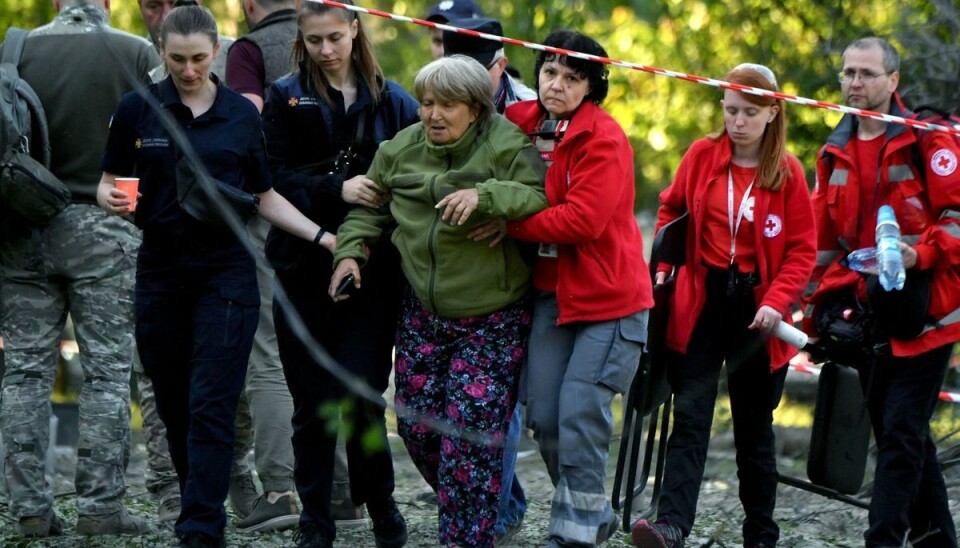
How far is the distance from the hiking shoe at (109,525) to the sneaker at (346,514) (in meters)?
0.79

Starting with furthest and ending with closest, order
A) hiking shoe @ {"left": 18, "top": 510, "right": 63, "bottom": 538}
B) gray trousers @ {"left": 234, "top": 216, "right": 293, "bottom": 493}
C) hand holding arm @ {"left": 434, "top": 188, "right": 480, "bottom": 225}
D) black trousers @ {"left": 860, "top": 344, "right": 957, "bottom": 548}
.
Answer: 1. gray trousers @ {"left": 234, "top": 216, "right": 293, "bottom": 493}
2. hiking shoe @ {"left": 18, "top": 510, "right": 63, "bottom": 538}
3. black trousers @ {"left": 860, "top": 344, "right": 957, "bottom": 548}
4. hand holding arm @ {"left": 434, "top": 188, "right": 480, "bottom": 225}

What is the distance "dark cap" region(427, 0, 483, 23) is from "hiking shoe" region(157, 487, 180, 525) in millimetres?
2356

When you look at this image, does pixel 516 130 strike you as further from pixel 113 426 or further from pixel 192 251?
pixel 113 426

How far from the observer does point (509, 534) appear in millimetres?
6660

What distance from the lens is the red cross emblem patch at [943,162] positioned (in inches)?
230

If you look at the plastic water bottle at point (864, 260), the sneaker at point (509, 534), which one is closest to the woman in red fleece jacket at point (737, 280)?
the plastic water bottle at point (864, 260)

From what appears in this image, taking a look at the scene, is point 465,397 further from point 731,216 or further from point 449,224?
point 731,216

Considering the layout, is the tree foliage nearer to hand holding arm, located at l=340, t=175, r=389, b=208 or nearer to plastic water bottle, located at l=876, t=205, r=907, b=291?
plastic water bottle, located at l=876, t=205, r=907, b=291

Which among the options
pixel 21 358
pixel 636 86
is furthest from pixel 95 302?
pixel 636 86

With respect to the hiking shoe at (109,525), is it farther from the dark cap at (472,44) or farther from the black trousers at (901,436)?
the black trousers at (901,436)

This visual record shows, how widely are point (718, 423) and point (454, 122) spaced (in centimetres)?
661

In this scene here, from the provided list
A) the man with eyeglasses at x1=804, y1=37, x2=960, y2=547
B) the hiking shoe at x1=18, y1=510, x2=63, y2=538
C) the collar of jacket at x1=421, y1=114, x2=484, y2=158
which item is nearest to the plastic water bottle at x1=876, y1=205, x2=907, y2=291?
the man with eyeglasses at x1=804, y1=37, x2=960, y2=547

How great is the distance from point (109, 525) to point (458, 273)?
195 cm

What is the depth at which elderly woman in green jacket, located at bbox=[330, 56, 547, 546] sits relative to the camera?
5523 mm
